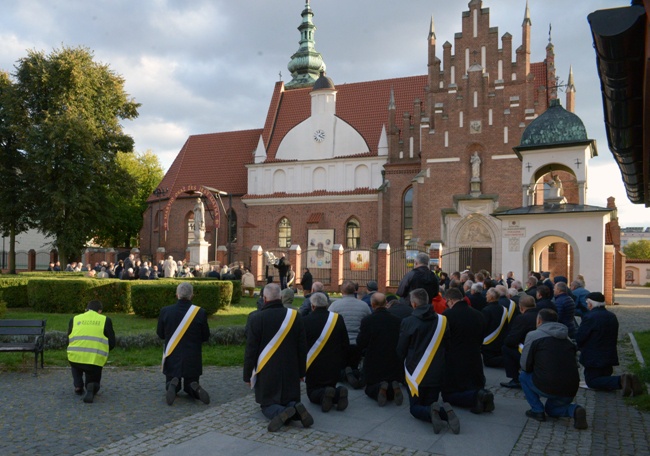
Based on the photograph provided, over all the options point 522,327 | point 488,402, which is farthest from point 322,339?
point 522,327

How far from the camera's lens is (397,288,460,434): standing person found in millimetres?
6621

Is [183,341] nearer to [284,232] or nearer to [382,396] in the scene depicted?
[382,396]

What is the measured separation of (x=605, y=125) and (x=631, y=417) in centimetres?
379

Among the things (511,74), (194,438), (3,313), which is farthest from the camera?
(511,74)

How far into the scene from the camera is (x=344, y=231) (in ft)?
122

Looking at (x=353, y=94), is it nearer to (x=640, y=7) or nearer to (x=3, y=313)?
(x=3, y=313)

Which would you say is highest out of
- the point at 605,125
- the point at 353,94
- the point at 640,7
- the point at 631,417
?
the point at 353,94

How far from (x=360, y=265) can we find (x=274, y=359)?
2386 cm

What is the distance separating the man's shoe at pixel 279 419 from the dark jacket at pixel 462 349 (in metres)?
2.14

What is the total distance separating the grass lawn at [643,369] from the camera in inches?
305

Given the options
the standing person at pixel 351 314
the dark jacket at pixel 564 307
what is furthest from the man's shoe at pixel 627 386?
the standing person at pixel 351 314

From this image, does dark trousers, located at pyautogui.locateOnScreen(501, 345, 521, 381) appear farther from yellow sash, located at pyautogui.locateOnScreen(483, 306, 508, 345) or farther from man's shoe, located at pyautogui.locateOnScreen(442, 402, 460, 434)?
man's shoe, located at pyautogui.locateOnScreen(442, 402, 460, 434)

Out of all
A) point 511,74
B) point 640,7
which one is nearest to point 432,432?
point 640,7

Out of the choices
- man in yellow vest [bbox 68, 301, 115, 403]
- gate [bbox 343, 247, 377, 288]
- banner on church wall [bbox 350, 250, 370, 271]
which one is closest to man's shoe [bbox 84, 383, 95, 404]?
man in yellow vest [bbox 68, 301, 115, 403]
